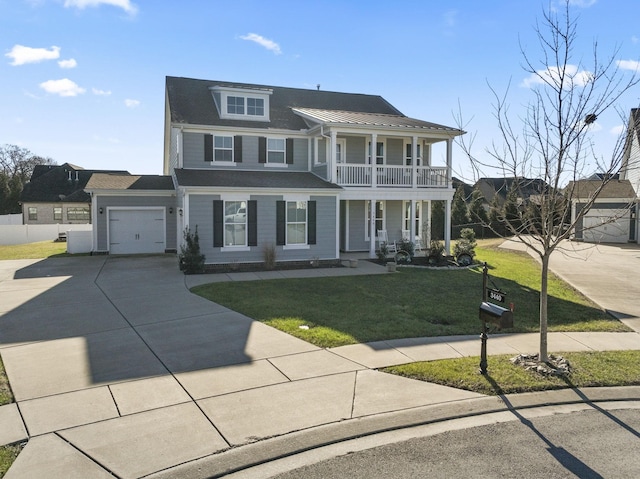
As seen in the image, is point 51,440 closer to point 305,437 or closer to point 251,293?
point 305,437

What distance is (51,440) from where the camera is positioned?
4902 millimetres

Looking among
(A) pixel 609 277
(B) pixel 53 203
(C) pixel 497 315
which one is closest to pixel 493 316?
(C) pixel 497 315

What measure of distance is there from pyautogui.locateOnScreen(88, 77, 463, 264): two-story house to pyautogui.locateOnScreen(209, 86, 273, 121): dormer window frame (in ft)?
0.15

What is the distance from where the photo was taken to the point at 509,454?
4824 millimetres

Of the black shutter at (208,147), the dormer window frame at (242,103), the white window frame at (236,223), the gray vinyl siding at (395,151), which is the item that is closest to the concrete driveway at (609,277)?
the gray vinyl siding at (395,151)

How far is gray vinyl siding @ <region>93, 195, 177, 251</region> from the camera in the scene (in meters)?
21.1

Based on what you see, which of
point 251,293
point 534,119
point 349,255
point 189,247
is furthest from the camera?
point 349,255

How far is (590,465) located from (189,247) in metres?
13.8

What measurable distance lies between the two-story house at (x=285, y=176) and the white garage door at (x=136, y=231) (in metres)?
0.27

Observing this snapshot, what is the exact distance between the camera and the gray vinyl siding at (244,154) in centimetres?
1938

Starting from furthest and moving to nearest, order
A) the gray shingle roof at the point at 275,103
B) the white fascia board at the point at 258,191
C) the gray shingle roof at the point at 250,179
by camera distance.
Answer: the gray shingle roof at the point at 275,103, the gray shingle roof at the point at 250,179, the white fascia board at the point at 258,191

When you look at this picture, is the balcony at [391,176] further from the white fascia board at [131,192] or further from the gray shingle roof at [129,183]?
the gray shingle roof at [129,183]

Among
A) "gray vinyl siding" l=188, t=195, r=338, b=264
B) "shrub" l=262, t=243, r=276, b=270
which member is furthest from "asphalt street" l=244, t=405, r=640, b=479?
"gray vinyl siding" l=188, t=195, r=338, b=264

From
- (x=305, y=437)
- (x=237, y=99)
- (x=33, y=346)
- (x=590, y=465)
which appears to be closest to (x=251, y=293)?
(x=33, y=346)
